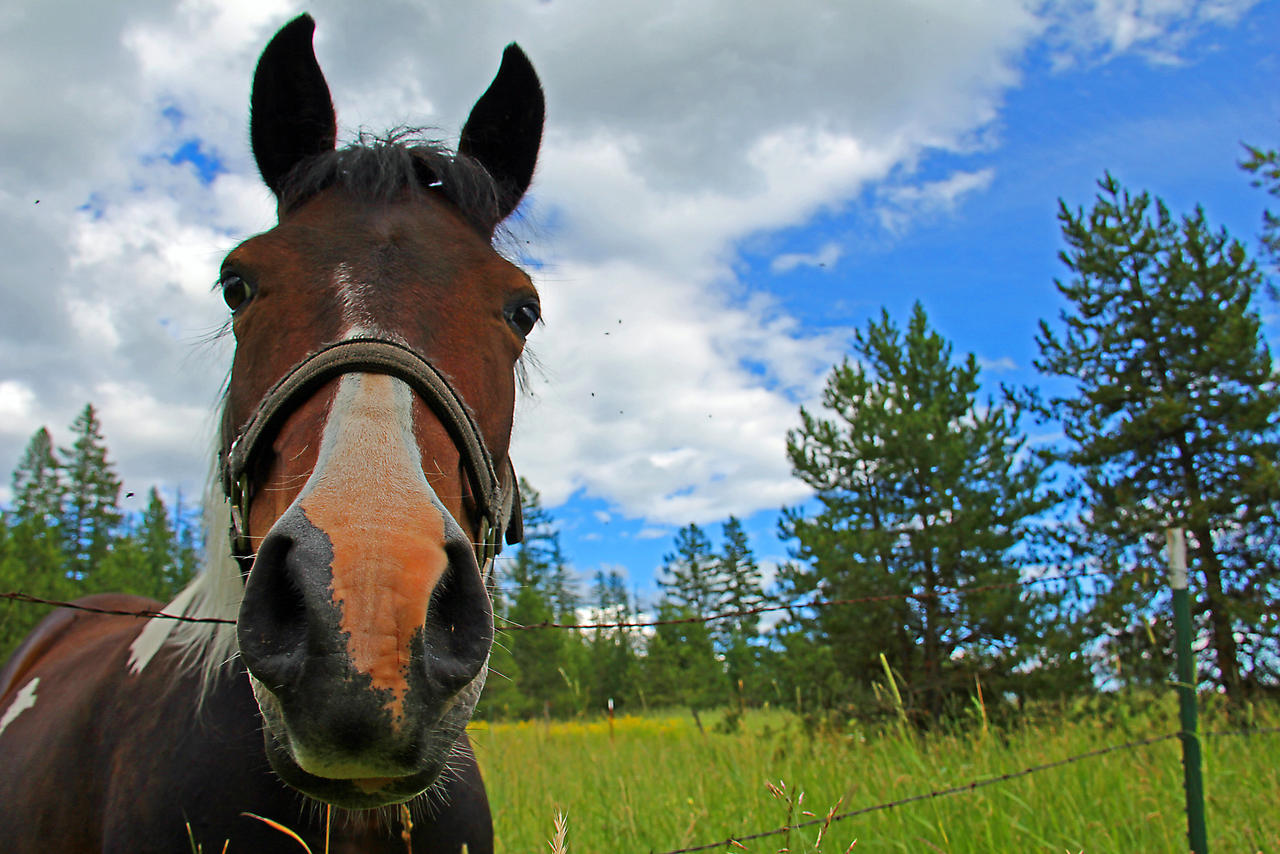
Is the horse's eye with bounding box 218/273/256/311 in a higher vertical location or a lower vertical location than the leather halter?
higher

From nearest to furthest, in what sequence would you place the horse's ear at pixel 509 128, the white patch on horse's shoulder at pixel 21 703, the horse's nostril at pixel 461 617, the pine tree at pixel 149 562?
the horse's nostril at pixel 461 617 < the horse's ear at pixel 509 128 < the white patch on horse's shoulder at pixel 21 703 < the pine tree at pixel 149 562

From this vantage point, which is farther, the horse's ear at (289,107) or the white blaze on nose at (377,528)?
the horse's ear at (289,107)

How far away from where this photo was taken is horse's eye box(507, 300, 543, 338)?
6.80ft

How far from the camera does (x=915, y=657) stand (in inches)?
520

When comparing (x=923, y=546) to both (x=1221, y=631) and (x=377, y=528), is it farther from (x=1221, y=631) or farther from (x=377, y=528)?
(x=377, y=528)

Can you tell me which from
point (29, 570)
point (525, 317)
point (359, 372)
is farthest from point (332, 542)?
point (29, 570)

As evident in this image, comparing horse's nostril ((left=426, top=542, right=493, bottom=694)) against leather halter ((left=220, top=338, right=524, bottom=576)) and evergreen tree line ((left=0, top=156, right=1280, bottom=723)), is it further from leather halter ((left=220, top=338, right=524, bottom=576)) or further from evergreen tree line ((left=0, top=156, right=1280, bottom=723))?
evergreen tree line ((left=0, top=156, right=1280, bottom=723))

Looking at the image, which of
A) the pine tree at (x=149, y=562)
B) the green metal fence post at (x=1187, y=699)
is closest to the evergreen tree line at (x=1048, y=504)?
the green metal fence post at (x=1187, y=699)

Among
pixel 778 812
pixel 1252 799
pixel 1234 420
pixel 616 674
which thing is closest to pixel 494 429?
pixel 778 812

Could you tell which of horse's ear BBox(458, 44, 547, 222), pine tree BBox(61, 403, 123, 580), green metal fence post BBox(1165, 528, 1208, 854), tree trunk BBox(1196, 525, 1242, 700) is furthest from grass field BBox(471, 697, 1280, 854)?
pine tree BBox(61, 403, 123, 580)

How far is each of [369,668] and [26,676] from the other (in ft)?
11.2

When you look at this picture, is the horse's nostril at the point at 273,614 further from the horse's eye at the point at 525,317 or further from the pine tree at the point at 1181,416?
the pine tree at the point at 1181,416

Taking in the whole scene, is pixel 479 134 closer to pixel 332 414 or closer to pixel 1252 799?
pixel 332 414

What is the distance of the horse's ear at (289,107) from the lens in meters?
2.34
